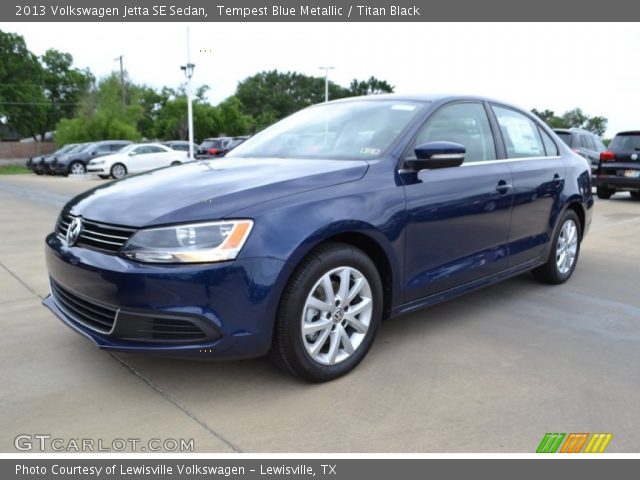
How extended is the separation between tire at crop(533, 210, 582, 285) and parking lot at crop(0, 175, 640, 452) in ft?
2.01

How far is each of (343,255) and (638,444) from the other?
1.56m

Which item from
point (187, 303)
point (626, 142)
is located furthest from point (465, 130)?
point (626, 142)

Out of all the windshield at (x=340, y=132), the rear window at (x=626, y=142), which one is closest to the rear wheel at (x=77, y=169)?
the rear window at (x=626, y=142)

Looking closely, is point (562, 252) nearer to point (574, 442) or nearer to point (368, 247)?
point (368, 247)

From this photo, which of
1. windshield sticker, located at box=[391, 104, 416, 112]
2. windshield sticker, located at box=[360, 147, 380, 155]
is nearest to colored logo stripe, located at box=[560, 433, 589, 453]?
windshield sticker, located at box=[360, 147, 380, 155]

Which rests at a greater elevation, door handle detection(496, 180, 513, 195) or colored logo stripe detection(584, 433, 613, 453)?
door handle detection(496, 180, 513, 195)

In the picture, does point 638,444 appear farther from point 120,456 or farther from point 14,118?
point 14,118

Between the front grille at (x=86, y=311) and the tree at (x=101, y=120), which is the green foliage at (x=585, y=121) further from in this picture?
the front grille at (x=86, y=311)

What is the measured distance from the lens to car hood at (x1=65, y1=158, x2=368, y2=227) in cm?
266

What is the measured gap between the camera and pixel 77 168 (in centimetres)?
2444

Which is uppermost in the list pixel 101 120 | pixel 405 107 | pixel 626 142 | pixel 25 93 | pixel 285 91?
pixel 285 91

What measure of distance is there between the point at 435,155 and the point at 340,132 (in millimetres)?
727

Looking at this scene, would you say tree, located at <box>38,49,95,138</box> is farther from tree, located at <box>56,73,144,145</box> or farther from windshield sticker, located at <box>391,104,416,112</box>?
windshield sticker, located at <box>391,104,416,112</box>

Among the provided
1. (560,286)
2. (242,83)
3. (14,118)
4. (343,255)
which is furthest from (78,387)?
(242,83)
